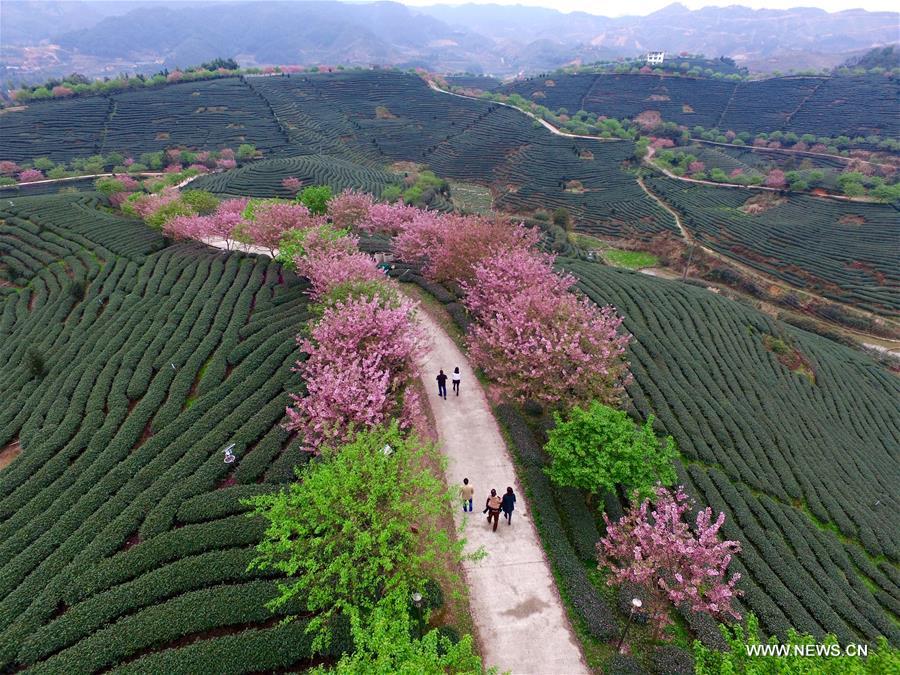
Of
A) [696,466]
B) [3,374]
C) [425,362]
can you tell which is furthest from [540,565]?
[3,374]

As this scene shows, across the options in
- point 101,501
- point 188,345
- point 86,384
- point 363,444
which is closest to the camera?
point 363,444

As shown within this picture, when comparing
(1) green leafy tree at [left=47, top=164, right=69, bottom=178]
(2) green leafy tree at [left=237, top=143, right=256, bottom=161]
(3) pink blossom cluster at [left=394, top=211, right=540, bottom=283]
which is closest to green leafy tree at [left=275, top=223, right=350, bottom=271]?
(3) pink blossom cluster at [left=394, top=211, right=540, bottom=283]

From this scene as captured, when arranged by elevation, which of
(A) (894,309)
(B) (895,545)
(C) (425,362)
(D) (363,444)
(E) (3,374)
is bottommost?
(A) (894,309)

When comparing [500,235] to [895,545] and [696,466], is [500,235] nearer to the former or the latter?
[696,466]

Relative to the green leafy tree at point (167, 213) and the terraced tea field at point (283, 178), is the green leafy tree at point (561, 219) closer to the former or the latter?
the terraced tea field at point (283, 178)

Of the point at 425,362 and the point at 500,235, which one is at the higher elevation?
the point at 500,235

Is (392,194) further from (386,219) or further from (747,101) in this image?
(747,101)
